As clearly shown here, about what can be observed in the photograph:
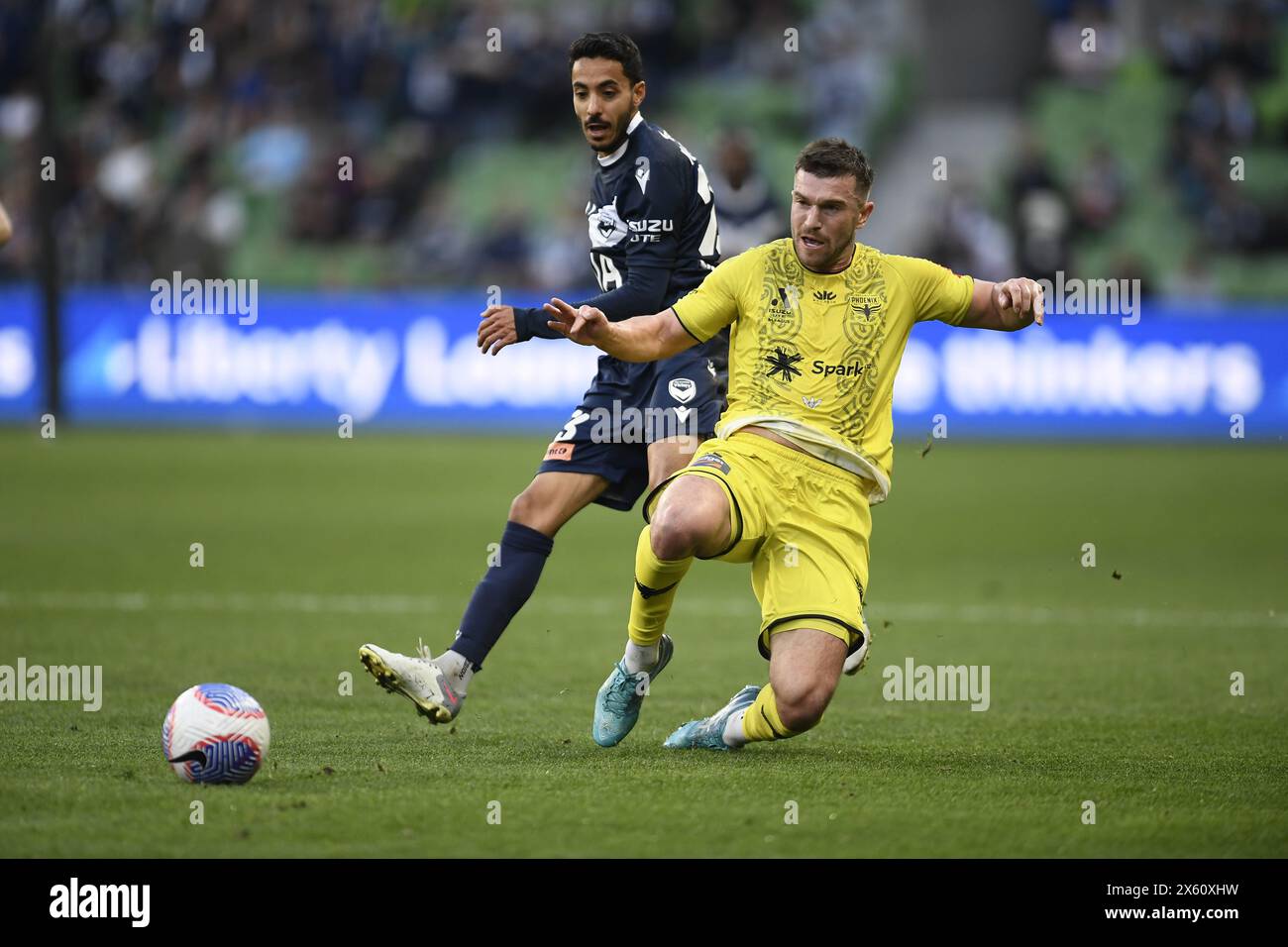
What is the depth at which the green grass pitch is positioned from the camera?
495cm

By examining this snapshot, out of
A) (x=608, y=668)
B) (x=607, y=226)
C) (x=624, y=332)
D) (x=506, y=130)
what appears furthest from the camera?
(x=506, y=130)

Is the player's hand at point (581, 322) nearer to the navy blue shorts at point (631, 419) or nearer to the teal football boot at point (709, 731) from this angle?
the navy blue shorts at point (631, 419)

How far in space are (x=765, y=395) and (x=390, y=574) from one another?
545 centimetres

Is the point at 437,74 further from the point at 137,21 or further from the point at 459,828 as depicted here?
the point at 459,828

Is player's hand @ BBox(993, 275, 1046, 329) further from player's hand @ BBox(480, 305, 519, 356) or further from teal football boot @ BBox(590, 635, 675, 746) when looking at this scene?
teal football boot @ BBox(590, 635, 675, 746)

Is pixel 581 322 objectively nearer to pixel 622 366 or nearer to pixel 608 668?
pixel 622 366

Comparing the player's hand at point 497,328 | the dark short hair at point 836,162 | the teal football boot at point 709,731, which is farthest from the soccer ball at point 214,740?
the dark short hair at point 836,162

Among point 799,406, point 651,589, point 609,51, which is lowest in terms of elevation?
point 651,589

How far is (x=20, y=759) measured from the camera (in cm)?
578

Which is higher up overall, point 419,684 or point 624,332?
point 624,332

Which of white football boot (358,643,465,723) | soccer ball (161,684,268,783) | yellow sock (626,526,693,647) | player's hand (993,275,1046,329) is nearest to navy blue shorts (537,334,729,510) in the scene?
yellow sock (626,526,693,647)

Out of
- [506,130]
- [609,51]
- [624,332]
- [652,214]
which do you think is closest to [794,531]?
[624,332]

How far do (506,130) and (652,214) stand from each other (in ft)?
61.6

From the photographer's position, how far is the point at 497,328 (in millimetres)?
5848
